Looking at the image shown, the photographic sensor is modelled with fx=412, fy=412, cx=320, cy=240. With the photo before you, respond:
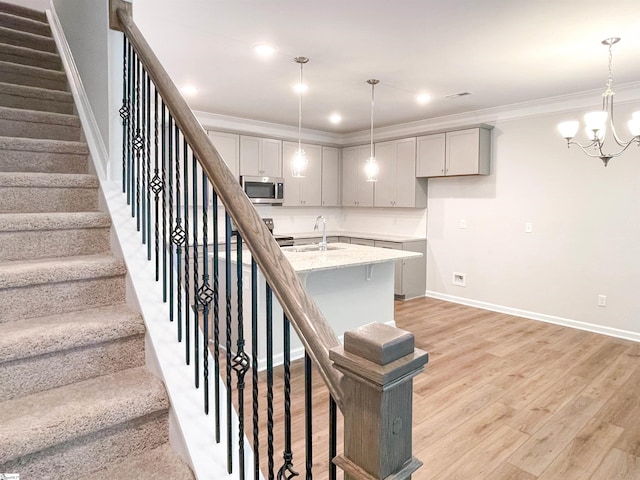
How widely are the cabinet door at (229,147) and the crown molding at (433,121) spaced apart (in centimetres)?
8

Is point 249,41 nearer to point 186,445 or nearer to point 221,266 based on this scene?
point 221,266

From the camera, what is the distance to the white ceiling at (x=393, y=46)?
253 cm

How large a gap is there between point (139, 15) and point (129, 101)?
3.86 ft

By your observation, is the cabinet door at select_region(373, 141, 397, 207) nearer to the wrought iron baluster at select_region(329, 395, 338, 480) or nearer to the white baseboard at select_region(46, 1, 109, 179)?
the white baseboard at select_region(46, 1, 109, 179)

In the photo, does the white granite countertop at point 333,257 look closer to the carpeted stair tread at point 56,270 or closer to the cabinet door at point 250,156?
the carpeted stair tread at point 56,270

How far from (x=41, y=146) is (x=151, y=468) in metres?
1.73

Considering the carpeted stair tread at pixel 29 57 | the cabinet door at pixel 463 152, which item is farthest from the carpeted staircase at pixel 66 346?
the cabinet door at pixel 463 152

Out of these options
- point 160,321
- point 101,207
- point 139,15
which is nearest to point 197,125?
point 160,321

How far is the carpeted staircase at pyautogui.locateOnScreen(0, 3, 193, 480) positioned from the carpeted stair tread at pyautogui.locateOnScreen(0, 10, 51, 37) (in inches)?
81.6

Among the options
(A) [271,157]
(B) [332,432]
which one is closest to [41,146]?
(B) [332,432]

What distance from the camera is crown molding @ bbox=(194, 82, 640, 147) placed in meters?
4.39

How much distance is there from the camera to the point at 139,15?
2.69 metres

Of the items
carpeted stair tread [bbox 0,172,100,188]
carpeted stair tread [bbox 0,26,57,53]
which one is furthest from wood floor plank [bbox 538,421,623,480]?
carpeted stair tread [bbox 0,26,57,53]

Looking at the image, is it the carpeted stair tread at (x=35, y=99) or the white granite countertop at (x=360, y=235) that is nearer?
the carpeted stair tread at (x=35, y=99)
